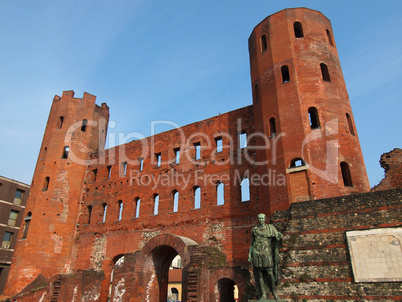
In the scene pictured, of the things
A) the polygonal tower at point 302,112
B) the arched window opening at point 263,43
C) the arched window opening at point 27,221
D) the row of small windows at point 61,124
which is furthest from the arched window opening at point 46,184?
the arched window opening at point 263,43

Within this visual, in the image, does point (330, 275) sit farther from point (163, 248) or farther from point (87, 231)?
point (87, 231)

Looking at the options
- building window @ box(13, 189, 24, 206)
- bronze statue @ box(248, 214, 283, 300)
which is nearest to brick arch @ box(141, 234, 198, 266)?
bronze statue @ box(248, 214, 283, 300)

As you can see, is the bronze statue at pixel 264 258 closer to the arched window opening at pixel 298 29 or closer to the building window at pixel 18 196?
the arched window opening at pixel 298 29

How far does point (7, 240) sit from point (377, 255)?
33.2 m

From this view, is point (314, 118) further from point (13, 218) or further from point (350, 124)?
point (13, 218)

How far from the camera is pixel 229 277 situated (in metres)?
13.6

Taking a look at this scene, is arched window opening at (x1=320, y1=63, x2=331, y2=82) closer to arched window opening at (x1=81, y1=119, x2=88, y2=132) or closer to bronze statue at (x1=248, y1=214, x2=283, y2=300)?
bronze statue at (x1=248, y1=214, x2=283, y2=300)

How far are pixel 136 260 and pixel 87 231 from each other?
6.98 m

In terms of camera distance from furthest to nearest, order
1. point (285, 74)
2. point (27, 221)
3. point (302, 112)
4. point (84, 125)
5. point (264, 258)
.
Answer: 1. point (84, 125)
2. point (27, 221)
3. point (285, 74)
4. point (302, 112)
5. point (264, 258)

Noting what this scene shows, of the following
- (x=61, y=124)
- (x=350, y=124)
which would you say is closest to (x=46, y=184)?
(x=61, y=124)

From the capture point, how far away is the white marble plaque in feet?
28.8

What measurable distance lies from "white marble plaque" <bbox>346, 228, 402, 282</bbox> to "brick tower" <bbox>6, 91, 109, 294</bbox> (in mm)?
18035

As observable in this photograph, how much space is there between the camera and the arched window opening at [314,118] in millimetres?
14553

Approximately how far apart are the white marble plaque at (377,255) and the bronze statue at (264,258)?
2.58 metres
